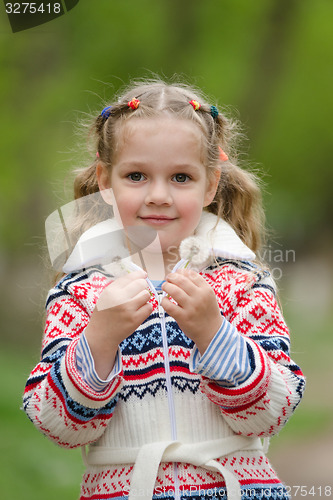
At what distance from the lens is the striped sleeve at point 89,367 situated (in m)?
1.91

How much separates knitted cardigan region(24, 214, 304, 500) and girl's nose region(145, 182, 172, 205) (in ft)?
0.97

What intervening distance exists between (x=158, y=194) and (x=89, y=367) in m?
0.53

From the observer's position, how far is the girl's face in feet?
7.06

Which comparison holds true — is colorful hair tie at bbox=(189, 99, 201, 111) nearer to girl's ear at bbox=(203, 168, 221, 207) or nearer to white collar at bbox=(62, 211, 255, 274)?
girl's ear at bbox=(203, 168, 221, 207)

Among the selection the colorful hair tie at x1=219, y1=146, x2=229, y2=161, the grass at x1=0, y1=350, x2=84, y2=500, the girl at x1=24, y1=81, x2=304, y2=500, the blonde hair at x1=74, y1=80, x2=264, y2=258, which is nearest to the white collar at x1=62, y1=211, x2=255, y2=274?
the girl at x1=24, y1=81, x2=304, y2=500

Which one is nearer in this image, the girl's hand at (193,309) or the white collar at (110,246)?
the girl's hand at (193,309)

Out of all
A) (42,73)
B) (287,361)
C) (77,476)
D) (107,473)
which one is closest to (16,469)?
(77,476)

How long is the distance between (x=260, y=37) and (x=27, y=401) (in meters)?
6.56

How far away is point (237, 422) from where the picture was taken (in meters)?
2.04

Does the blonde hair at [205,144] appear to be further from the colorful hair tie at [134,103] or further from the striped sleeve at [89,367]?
the striped sleeve at [89,367]

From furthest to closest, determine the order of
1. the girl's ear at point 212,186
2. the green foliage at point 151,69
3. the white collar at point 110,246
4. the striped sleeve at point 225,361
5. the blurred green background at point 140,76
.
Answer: the green foliage at point 151,69, the blurred green background at point 140,76, the girl's ear at point 212,186, the white collar at point 110,246, the striped sleeve at point 225,361

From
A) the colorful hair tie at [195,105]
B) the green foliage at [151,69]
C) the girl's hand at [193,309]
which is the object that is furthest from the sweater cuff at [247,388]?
the green foliage at [151,69]

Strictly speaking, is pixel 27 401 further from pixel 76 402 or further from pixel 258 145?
pixel 258 145

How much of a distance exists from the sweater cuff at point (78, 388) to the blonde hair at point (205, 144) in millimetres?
607
